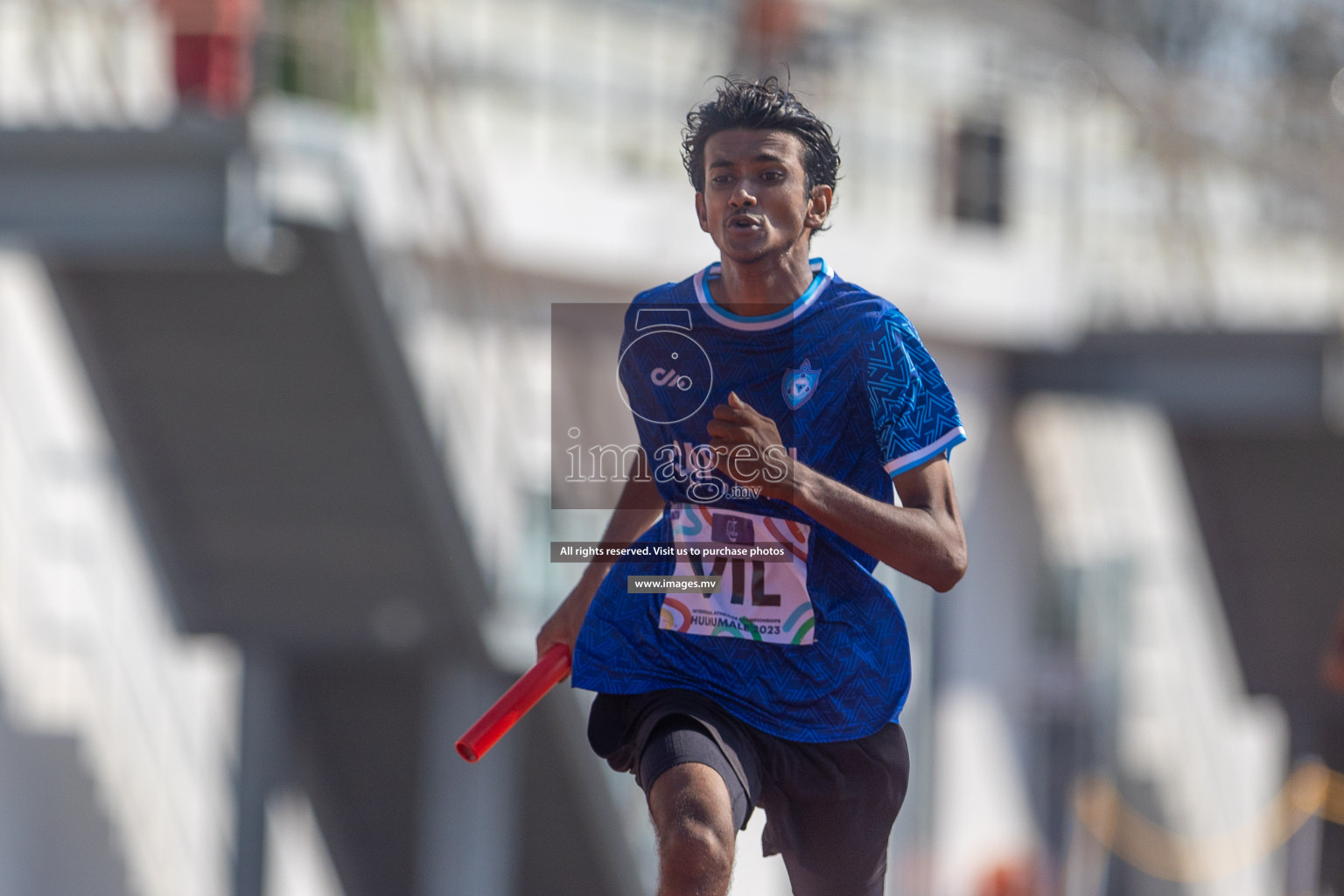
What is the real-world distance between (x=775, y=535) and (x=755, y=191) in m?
0.52

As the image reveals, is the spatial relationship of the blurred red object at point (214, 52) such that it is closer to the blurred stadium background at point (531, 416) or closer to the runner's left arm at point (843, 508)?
the blurred stadium background at point (531, 416)

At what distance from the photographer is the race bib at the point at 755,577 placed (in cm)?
317

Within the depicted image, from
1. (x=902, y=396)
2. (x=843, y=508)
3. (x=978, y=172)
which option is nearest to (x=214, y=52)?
(x=902, y=396)

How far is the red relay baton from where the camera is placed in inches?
120

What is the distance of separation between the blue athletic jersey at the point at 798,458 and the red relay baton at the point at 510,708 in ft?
0.39

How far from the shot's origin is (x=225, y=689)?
452 inches

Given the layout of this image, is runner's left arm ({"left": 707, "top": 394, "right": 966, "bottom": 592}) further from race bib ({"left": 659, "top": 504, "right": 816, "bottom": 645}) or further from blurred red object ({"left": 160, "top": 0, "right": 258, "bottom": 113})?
blurred red object ({"left": 160, "top": 0, "right": 258, "bottom": 113})

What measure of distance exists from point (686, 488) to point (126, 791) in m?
8.58

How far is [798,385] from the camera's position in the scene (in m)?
3.15

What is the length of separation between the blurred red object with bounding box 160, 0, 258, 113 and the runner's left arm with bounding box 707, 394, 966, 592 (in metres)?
5.88

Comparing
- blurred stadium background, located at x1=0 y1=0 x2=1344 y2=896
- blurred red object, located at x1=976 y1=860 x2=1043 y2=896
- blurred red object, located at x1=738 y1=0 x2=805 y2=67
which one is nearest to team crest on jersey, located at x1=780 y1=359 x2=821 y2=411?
blurred stadium background, located at x1=0 y1=0 x2=1344 y2=896

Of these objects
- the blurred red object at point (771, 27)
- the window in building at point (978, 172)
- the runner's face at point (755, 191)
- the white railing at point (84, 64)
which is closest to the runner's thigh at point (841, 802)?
the runner's face at point (755, 191)

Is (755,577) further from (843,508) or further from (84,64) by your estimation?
(84,64)

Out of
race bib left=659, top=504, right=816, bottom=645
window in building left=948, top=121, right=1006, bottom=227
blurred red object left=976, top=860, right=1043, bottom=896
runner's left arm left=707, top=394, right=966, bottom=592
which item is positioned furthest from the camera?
window in building left=948, top=121, right=1006, bottom=227
